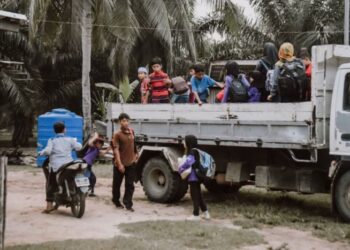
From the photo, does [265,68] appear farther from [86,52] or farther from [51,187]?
[86,52]

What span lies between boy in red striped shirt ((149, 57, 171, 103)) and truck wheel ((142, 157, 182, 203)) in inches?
46.8

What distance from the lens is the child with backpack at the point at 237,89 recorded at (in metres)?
9.99

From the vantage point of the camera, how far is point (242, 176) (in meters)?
10.1

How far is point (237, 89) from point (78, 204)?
3249 millimetres

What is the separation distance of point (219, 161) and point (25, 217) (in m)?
3.50

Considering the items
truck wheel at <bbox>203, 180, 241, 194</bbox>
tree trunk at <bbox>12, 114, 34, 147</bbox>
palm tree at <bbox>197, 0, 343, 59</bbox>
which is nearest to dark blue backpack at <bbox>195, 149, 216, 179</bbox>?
truck wheel at <bbox>203, 180, 241, 194</bbox>

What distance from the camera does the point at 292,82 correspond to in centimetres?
911

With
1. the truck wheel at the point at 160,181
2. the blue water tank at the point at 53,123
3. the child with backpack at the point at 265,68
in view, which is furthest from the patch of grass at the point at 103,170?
the child with backpack at the point at 265,68

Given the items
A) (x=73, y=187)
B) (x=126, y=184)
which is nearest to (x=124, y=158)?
(x=126, y=184)

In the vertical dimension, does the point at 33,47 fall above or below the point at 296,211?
above

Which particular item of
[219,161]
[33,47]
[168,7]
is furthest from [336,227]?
[33,47]

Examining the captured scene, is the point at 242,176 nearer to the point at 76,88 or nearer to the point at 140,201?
the point at 140,201

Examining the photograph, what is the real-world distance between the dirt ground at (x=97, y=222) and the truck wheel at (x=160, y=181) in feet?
0.57

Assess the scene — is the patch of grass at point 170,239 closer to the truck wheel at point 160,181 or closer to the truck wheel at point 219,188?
the truck wheel at point 160,181
